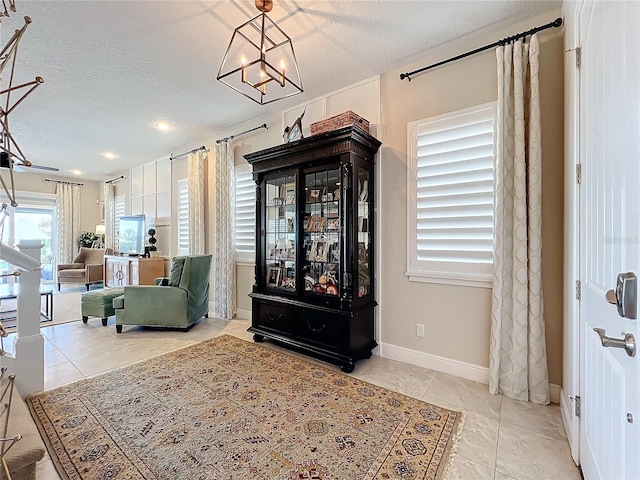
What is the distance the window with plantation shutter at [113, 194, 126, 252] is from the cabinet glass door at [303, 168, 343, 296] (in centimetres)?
612

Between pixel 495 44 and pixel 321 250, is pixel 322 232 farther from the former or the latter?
pixel 495 44

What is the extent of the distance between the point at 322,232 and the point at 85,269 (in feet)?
21.1

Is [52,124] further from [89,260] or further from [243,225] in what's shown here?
[89,260]

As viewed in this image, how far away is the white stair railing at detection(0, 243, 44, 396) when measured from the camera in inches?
87.7

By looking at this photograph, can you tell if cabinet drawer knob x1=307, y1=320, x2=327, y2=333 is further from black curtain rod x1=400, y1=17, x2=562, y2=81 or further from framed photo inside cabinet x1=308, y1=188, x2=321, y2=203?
black curtain rod x1=400, y1=17, x2=562, y2=81

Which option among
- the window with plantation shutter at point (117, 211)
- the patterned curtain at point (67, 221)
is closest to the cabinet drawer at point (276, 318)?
the window with plantation shutter at point (117, 211)

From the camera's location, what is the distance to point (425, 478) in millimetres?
1507

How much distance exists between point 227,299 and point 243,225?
1130mm

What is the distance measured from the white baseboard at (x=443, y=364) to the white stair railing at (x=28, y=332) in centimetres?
293

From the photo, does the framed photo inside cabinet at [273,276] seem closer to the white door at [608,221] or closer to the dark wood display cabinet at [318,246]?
the dark wood display cabinet at [318,246]

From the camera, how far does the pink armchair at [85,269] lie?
6.51m

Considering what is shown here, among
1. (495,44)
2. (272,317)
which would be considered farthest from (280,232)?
(495,44)

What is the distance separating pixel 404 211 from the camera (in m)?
2.90

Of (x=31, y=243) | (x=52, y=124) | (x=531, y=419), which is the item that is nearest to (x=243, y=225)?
(x=31, y=243)
